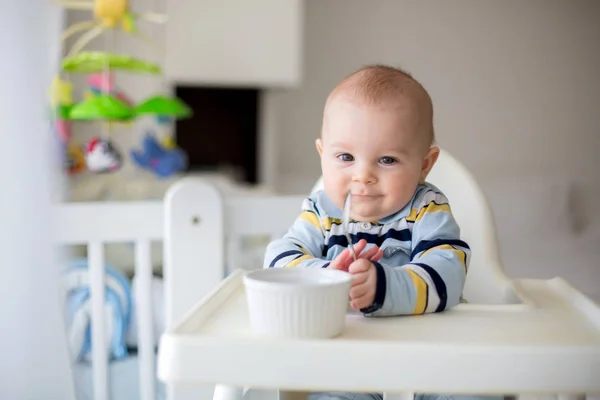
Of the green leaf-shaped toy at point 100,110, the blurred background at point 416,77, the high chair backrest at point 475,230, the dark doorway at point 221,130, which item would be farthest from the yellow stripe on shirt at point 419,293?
the dark doorway at point 221,130

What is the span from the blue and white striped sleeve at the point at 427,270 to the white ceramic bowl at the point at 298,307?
0.08m

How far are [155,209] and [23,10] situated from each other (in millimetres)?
410

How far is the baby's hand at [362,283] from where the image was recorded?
64cm

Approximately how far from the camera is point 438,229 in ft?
2.48

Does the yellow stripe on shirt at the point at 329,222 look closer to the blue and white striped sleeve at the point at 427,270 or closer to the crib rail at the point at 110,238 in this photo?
the blue and white striped sleeve at the point at 427,270

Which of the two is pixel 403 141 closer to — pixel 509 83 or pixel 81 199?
pixel 81 199

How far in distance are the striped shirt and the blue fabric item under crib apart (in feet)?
2.06

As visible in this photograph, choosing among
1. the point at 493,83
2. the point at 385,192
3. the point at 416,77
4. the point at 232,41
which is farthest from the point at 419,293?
the point at 493,83

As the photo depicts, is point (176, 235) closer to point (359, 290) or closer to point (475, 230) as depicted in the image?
point (475, 230)

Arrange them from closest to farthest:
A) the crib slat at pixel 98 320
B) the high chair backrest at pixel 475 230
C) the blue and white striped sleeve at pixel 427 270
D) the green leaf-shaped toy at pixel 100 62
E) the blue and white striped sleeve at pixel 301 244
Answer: the blue and white striped sleeve at pixel 427 270 → the blue and white striped sleeve at pixel 301 244 → the high chair backrest at pixel 475 230 → the crib slat at pixel 98 320 → the green leaf-shaped toy at pixel 100 62

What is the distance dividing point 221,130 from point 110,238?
188 cm

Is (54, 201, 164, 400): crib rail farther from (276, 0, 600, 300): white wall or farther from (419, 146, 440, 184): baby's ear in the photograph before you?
(276, 0, 600, 300): white wall

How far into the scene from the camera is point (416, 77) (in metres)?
3.30

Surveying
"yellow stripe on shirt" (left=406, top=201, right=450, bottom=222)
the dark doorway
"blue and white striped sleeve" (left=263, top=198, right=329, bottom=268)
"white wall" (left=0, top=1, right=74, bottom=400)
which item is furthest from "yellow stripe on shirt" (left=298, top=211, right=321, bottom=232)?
the dark doorway
